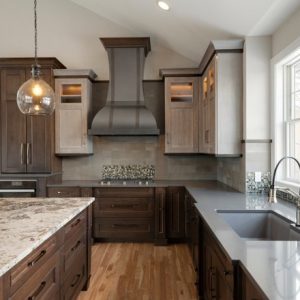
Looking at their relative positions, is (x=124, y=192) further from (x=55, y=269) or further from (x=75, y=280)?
(x=55, y=269)

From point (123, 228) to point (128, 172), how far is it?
1.02 meters

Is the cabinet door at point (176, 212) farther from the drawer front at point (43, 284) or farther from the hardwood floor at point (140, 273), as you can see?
the drawer front at point (43, 284)

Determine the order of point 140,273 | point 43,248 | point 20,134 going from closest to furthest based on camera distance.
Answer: point 43,248, point 140,273, point 20,134

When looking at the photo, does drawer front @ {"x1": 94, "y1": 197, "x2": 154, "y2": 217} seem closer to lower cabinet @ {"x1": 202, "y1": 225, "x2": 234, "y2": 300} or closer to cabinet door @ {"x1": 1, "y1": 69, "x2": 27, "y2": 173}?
cabinet door @ {"x1": 1, "y1": 69, "x2": 27, "y2": 173}

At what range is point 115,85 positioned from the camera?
4.37 meters

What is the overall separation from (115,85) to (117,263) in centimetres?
255

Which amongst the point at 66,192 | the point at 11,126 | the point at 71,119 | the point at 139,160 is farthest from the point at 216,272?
the point at 11,126

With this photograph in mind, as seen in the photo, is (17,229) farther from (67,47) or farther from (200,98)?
(67,47)

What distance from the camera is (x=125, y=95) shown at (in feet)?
14.4

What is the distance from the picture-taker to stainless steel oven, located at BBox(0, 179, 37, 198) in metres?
3.97

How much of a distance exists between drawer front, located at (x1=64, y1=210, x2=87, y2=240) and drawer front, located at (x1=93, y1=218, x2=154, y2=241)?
141 centimetres

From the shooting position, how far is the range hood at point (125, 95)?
4.20m

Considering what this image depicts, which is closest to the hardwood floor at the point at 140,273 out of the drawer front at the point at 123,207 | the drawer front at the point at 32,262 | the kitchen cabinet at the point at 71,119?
the drawer front at the point at 123,207

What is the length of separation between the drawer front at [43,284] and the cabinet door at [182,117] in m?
2.80
